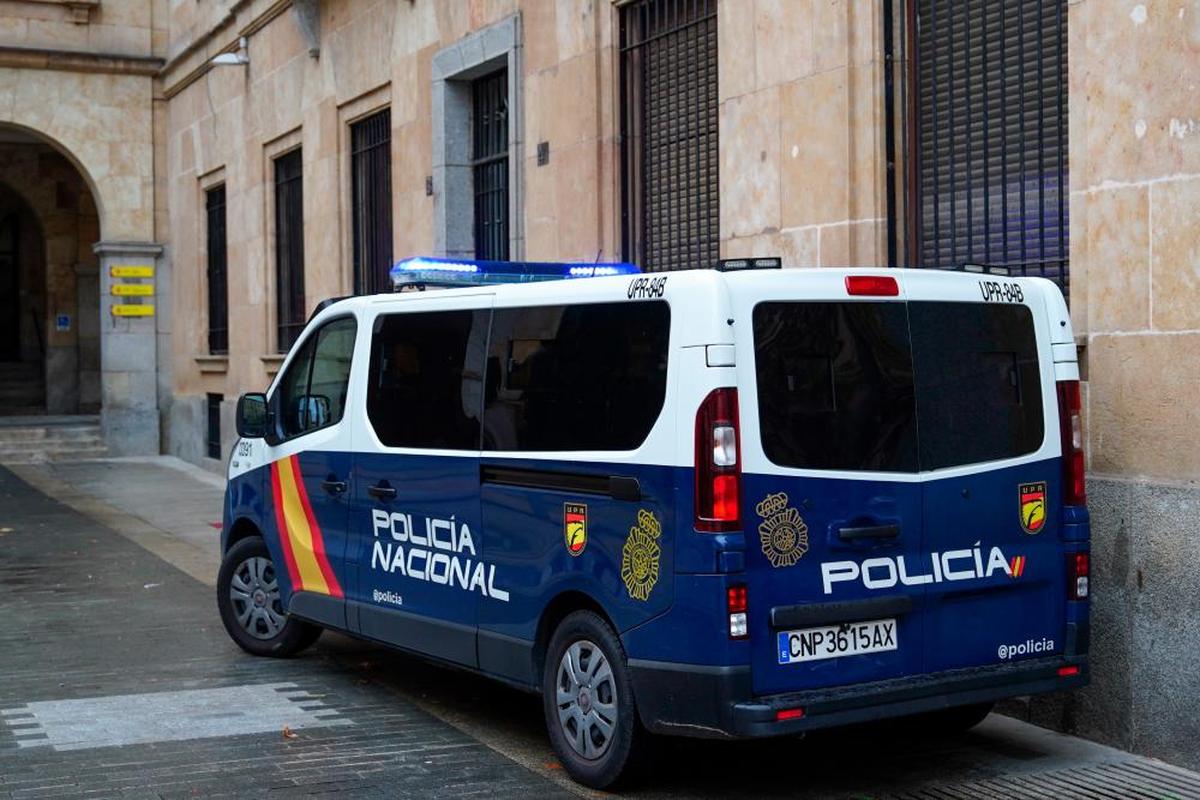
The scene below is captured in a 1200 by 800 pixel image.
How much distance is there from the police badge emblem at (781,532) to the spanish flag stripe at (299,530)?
305 cm

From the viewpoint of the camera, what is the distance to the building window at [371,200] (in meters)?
15.8

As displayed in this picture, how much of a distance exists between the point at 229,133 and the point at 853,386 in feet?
53.4

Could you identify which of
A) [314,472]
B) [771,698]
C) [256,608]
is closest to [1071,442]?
[771,698]

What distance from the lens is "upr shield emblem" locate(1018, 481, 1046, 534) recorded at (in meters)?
6.21

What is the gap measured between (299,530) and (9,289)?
26.6m

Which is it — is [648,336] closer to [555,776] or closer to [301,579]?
[555,776]

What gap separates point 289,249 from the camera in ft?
62.6

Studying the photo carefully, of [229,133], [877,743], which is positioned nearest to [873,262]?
[877,743]

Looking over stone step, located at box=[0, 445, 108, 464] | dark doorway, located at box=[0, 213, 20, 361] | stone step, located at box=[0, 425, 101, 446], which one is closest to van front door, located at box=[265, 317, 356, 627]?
stone step, located at box=[0, 445, 108, 464]

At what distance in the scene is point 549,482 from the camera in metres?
6.28

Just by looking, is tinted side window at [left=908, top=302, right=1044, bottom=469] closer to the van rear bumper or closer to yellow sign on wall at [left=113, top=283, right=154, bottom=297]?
the van rear bumper

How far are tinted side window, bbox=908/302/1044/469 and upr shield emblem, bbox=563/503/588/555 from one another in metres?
1.25

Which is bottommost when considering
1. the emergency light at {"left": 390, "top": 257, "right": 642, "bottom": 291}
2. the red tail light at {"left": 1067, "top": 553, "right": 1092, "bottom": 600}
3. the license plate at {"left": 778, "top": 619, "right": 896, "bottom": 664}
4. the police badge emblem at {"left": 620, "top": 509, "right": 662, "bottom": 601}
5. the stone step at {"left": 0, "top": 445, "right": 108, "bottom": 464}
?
the stone step at {"left": 0, "top": 445, "right": 108, "bottom": 464}

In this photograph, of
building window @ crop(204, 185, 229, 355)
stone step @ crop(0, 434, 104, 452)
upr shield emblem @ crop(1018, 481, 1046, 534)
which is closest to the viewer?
upr shield emblem @ crop(1018, 481, 1046, 534)
